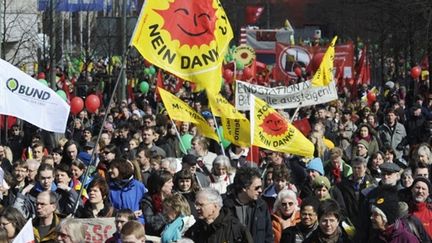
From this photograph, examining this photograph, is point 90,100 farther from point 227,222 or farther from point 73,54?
point 73,54

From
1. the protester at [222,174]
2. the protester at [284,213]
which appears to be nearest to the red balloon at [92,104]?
the protester at [222,174]

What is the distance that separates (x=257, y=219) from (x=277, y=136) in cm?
375

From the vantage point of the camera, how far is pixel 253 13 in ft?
219

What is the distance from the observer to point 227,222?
1016cm

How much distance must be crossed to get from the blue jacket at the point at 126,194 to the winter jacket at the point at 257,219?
4.92ft

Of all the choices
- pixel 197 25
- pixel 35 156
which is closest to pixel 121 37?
pixel 35 156

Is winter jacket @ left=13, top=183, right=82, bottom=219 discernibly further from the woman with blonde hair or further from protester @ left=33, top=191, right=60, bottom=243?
the woman with blonde hair

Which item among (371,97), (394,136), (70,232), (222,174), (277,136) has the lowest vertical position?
(371,97)

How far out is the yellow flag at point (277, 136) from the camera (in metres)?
14.7

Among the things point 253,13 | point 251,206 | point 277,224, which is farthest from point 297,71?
point 253,13

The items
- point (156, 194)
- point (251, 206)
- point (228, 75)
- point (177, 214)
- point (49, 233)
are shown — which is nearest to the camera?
point (49, 233)

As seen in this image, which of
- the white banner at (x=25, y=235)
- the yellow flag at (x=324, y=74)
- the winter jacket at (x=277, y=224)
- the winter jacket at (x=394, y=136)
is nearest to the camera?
the white banner at (x=25, y=235)

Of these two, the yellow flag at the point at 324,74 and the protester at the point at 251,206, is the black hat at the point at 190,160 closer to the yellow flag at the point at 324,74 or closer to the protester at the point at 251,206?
the protester at the point at 251,206

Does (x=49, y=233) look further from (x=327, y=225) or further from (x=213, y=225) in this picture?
(x=327, y=225)
